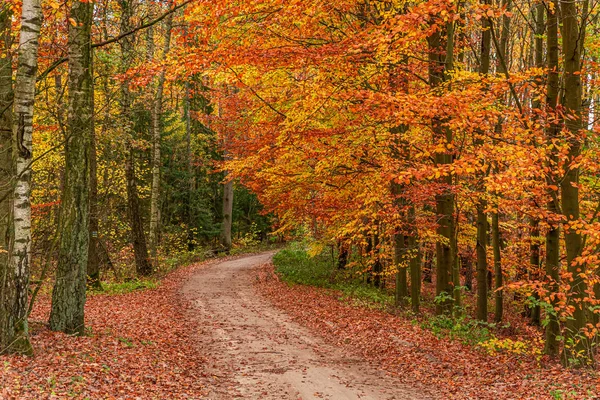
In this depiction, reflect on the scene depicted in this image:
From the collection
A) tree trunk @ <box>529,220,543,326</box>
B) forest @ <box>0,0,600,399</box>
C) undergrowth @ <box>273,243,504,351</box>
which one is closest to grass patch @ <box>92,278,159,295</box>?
forest @ <box>0,0,600,399</box>

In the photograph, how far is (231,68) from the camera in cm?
1205

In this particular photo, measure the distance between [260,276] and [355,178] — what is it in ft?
30.9

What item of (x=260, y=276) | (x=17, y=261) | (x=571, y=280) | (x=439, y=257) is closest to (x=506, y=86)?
(x=571, y=280)

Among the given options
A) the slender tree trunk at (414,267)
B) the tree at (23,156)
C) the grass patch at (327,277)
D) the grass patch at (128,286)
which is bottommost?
the grass patch at (327,277)

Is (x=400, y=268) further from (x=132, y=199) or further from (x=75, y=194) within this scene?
(x=75, y=194)

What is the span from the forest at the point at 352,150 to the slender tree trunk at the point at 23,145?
2 cm

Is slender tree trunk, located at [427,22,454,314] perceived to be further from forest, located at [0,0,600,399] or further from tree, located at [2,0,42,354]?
tree, located at [2,0,42,354]

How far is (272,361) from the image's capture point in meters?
10.3

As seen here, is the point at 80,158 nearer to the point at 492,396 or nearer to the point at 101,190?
the point at 492,396

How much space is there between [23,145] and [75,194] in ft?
6.62

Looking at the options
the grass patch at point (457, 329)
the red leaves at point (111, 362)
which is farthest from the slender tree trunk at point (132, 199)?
the grass patch at point (457, 329)

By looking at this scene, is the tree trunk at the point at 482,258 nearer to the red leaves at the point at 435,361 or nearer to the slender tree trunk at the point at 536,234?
the slender tree trunk at the point at 536,234

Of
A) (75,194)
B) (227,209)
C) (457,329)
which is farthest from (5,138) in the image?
(227,209)

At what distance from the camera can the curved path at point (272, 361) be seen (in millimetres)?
8508
